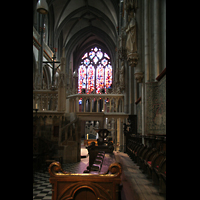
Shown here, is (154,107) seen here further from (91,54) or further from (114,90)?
(91,54)

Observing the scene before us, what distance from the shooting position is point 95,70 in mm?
33062

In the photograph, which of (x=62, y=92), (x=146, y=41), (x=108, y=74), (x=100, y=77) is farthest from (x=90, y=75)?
(x=146, y=41)

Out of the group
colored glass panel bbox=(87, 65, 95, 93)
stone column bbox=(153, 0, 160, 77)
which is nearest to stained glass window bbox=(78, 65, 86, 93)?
colored glass panel bbox=(87, 65, 95, 93)

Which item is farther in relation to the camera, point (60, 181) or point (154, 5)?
point (154, 5)

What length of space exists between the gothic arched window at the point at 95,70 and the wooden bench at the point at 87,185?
99.6 feet

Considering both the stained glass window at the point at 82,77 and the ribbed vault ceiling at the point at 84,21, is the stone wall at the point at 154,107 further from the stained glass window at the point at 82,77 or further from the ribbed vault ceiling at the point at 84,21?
the stained glass window at the point at 82,77

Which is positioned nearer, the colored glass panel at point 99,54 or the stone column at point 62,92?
the stone column at point 62,92

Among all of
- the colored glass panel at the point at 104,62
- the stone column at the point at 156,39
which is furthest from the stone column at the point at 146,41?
the colored glass panel at the point at 104,62

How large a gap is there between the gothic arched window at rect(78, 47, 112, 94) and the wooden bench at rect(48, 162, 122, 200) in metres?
30.4

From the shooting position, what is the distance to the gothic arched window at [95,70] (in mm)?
32688
